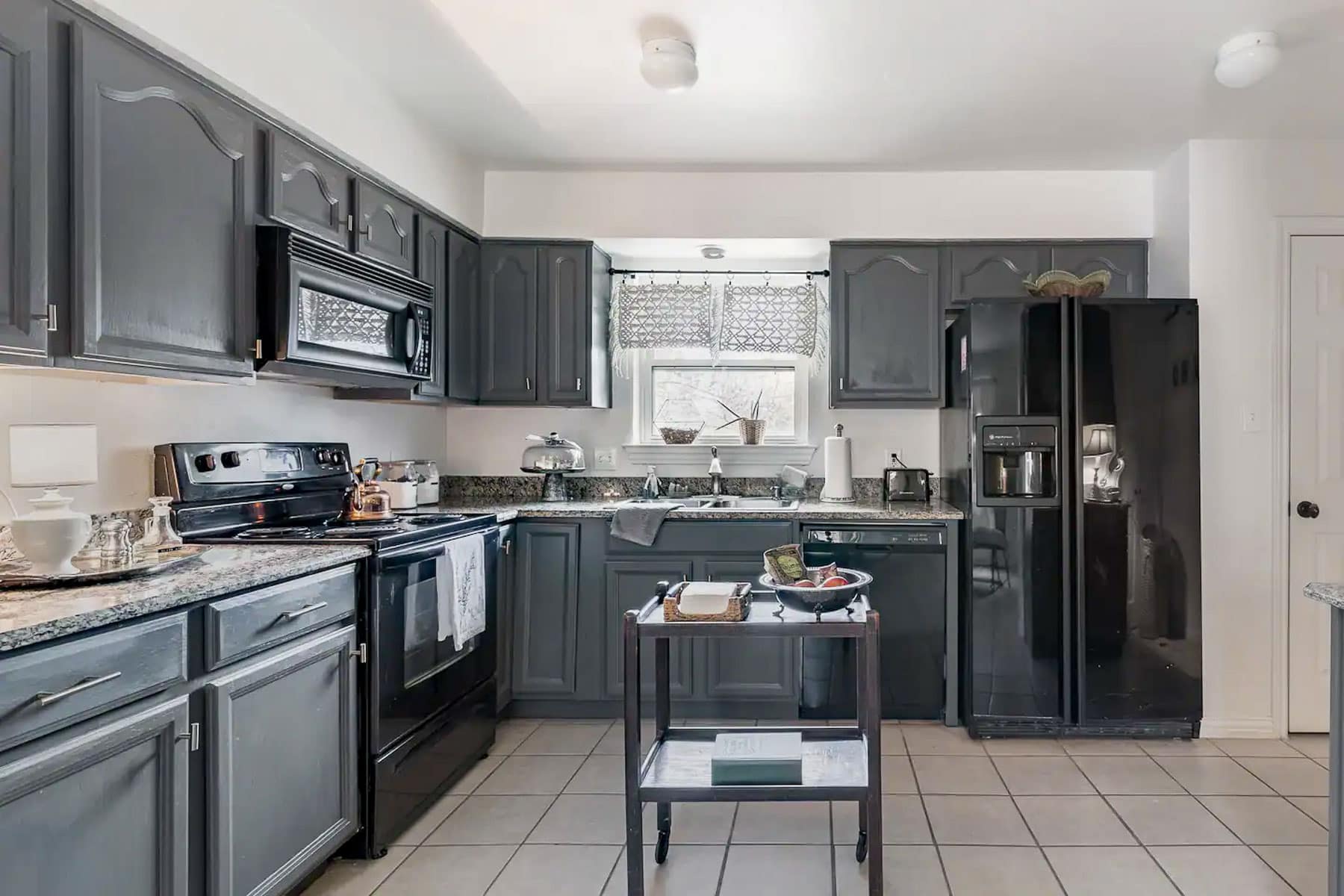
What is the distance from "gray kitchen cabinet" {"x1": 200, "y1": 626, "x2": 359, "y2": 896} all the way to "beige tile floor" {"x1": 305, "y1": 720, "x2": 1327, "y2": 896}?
11.2 inches

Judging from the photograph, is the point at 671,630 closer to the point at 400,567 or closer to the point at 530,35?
the point at 400,567

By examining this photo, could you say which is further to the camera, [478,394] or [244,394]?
[478,394]

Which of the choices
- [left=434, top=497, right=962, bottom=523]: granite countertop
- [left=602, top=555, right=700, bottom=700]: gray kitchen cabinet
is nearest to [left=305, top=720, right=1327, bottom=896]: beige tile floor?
[left=602, top=555, right=700, bottom=700]: gray kitchen cabinet

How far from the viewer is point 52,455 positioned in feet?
6.49

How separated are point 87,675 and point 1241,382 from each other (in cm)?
392

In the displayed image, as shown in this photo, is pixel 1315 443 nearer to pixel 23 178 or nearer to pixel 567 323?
pixel 567 323

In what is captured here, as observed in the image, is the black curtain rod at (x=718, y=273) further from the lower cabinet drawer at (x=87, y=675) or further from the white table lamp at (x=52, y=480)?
the lower cabinet drawer at (x=87, y=675)

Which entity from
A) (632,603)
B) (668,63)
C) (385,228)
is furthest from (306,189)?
(632,603)

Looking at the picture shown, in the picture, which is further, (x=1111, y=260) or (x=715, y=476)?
(x=715, y=476)

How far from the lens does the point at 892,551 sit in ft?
11.2

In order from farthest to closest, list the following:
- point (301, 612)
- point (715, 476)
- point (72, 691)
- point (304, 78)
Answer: point (715, 476)
point (304, 78)
point (301, 612)
point (72, 691)

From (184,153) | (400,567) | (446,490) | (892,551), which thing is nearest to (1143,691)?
(892,551)

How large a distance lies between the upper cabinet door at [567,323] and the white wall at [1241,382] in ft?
8.52

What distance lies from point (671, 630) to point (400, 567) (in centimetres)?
93
